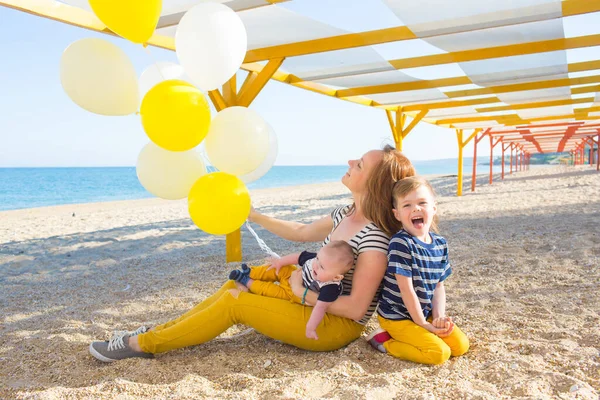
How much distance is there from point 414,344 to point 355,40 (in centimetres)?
264

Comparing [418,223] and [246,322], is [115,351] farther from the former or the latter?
[418,223]

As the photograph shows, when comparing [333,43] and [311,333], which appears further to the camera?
[333,43]

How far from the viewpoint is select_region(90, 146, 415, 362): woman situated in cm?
216

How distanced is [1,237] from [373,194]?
690cm

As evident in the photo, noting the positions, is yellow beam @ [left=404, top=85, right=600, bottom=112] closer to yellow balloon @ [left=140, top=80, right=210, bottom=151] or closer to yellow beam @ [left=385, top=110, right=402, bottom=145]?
yellow beam @ [left=385, top=110, right=402, bottom=145]

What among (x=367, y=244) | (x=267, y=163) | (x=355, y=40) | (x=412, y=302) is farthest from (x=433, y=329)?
(x=355, y=40)

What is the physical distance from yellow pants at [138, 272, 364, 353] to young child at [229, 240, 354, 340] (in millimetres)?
68

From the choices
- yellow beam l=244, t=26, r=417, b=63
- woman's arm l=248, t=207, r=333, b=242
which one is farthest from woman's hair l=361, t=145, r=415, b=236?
yellow beam l=244, t=26, r=417, b=63

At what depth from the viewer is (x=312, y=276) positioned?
2.11 metres

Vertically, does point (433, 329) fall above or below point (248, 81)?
below

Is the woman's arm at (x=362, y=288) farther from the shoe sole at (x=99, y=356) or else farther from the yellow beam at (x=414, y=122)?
the yellow beam at (x=414, y=122)

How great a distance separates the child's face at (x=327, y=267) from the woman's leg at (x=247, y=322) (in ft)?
0.81

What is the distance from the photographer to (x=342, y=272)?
204cm

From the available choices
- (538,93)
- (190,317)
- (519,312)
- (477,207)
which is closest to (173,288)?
(190,317)
